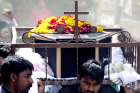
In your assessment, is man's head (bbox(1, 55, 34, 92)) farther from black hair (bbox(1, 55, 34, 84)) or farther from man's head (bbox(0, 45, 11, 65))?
man's head (bbox(0, 45, 11, 65))

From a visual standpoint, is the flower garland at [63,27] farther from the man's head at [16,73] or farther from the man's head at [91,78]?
the man's head at [16,73]

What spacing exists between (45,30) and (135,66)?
1114mm

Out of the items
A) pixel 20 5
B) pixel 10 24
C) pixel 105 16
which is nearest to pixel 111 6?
pixel 105 16

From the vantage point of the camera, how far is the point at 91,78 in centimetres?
441

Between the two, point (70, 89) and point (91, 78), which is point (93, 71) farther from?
point (70, 89)

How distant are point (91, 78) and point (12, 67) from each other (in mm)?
881

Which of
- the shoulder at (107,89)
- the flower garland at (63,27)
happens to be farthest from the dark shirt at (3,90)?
the flower garland at (63,27)

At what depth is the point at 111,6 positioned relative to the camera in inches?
813

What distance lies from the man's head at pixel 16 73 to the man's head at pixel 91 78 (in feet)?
2.22

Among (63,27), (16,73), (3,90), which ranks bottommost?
(3,90)

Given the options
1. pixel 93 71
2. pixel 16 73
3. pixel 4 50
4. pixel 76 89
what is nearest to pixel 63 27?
pixel 4 50

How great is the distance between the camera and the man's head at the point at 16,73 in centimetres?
380

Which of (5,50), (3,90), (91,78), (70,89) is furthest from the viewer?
(5,50)

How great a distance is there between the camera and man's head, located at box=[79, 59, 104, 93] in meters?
4.41
